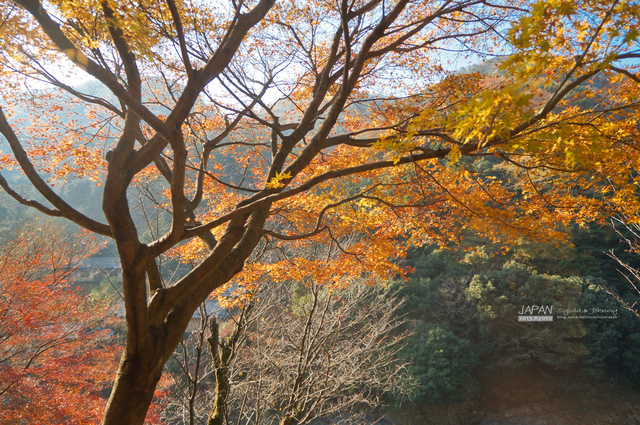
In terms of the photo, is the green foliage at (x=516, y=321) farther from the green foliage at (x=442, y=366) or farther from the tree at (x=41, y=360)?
the tree at (x=41, y=360)

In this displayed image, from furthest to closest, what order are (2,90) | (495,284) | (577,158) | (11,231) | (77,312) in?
(11,231) < (495,284) < (77,312) < (2,90) < (577,158)

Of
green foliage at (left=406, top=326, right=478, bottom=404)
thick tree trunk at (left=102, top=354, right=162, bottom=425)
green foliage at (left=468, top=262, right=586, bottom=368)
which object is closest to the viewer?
thick tree trunk at (left=102, top=354, right=162, bottom=425)

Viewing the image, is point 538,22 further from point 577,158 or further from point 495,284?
point 495,284

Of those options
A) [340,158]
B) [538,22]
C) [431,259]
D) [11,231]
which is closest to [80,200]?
[11,231]

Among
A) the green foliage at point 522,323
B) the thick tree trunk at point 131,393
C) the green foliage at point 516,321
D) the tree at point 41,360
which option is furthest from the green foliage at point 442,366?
the thick tree trunk at point 131,393

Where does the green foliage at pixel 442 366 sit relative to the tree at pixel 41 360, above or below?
below

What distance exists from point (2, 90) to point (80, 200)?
3160cm

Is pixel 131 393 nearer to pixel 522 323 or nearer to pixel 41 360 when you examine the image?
pixel 41 360

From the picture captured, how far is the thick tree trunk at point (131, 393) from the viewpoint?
1840mm

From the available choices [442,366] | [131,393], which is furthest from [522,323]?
[131,393]

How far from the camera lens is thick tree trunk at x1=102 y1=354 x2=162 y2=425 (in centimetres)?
184

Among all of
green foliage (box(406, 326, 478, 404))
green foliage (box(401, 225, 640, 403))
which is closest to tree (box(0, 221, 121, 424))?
green foliage (box(406, 326, 478, 404))

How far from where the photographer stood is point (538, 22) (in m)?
1.53

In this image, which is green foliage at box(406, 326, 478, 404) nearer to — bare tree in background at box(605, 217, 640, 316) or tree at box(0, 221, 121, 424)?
bare tree in background at box(605, 217, 640, 316)
